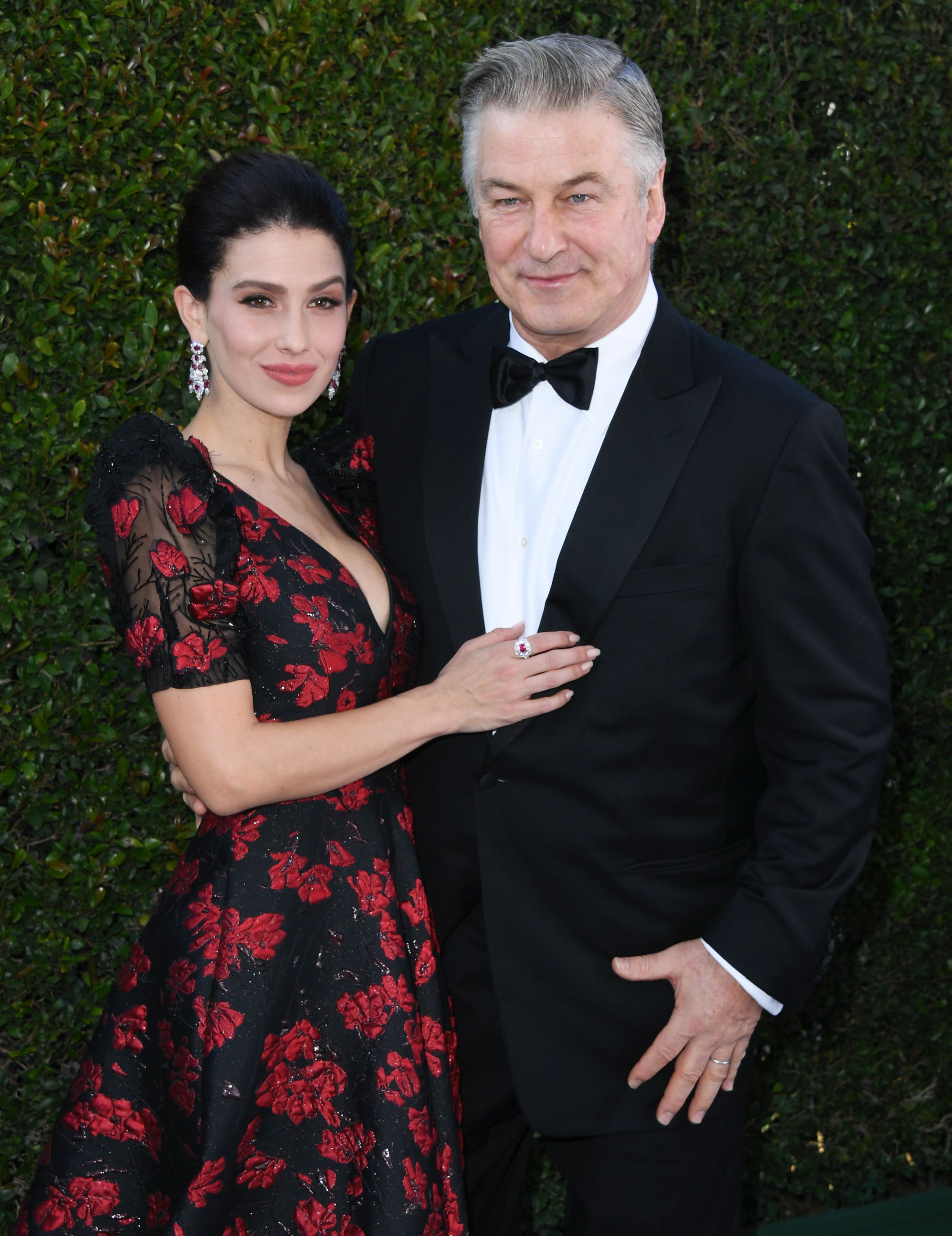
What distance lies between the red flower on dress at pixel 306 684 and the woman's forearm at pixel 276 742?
37 millimetres

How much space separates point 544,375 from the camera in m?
2.50

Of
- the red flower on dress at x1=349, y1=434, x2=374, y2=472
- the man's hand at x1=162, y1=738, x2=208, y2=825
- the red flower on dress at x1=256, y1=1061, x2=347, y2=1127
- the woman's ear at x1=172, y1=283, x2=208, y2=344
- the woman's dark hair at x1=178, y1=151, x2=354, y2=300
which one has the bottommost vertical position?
the red flower on dress at x1=256, y1=1061, x2=347, y2=1127

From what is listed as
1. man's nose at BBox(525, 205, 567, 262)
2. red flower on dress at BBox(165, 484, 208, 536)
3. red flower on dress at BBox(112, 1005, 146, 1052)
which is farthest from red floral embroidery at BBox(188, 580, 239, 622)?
man's nose at BBox(525, 205, 567, 262)

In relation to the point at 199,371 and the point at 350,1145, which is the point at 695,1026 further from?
the point at 199,371

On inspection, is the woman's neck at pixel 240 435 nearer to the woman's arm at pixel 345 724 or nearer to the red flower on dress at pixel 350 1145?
the woman's arm at pixel 345 724

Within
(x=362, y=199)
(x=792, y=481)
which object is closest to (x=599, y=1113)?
(x=792, y=481)

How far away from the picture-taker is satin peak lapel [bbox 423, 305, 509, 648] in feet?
8.04

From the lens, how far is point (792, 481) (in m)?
2.28

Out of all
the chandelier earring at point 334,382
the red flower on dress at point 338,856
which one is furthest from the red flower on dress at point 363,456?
the red flower on dress at point 338,856

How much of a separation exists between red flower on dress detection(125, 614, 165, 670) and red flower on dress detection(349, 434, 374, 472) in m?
0.74

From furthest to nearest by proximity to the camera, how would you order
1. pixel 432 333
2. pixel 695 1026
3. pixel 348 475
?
pixel 432 333 < pixel 348 475 < pixel 695 1026

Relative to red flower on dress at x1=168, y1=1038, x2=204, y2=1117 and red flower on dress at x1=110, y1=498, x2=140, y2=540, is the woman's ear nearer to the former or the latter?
red flower on dress at x1=110, y1=498, x2=140, y2=540

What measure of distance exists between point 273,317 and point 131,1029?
4.51ft

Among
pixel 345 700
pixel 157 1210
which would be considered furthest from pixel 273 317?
pixel 157 1210
